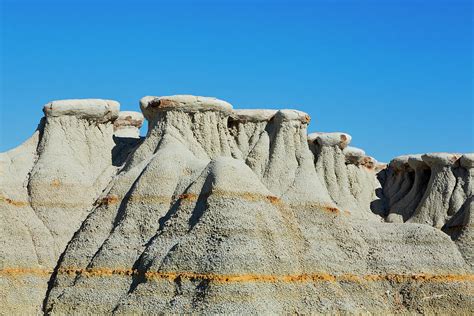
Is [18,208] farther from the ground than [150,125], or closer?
closer

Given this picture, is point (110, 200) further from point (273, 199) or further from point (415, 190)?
point (415, 190)

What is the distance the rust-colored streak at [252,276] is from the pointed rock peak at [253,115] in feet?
48.8

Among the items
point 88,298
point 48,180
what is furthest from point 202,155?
point 88,298

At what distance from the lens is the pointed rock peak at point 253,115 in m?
63.3

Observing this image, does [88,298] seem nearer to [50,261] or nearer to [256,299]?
[50,261]

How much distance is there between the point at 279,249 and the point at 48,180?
14917 mm

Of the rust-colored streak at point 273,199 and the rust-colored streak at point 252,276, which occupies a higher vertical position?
the rust-colored streak at point 273,199

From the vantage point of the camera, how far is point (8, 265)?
49281 mm

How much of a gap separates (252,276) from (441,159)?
3539cm

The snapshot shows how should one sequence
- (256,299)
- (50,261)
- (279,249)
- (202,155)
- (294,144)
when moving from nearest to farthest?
(256,299) → (279,249) → (50,261) → (202,155) → (294,144)

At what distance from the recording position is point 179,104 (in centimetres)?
5697

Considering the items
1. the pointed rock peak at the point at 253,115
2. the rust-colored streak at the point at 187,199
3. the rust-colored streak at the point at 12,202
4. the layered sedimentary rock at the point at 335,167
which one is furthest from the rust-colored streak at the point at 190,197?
the layered sedimentary rock at the point at 335,167

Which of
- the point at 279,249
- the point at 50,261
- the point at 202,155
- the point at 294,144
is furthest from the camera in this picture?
the point at 294,144

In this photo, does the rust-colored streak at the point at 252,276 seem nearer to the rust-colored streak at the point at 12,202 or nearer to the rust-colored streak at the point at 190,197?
the rust-colored streak at the point at 12,202
